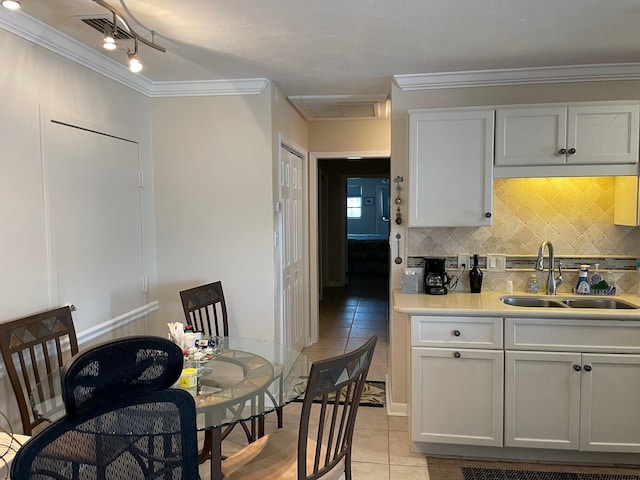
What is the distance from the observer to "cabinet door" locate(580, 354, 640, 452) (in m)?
2.61

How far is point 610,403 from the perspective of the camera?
2.64 meters

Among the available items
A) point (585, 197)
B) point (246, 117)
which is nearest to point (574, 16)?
point (585, 197)

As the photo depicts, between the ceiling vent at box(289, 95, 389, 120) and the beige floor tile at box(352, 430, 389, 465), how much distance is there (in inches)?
97.3

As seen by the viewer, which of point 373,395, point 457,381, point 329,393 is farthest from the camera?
point 373,395

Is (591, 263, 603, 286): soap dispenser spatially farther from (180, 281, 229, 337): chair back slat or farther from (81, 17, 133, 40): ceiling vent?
(81, 17, 133, 40): ceiling vent

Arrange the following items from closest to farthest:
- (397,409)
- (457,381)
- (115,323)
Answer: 1. (457,381)
2. (115,323)
3. (397,409)

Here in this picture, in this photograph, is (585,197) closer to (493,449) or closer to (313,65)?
(493,449)

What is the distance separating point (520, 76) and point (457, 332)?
1.70 meters

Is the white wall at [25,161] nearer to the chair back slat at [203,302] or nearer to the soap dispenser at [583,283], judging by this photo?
the chair back slat at [203,302]

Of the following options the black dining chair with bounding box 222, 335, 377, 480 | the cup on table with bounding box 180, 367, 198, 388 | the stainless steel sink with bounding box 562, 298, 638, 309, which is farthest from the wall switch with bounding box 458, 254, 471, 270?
the cup on table with bounding box 180, 367, 198, 388

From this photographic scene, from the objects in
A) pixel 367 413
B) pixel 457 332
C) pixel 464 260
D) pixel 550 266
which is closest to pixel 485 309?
pixel 457 332

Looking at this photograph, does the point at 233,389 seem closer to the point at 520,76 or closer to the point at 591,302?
the point at 591,302

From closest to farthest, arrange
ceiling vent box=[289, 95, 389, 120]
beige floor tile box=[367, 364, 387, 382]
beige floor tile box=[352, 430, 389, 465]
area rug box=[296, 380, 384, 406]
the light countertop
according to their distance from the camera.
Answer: the light countertop
beige floor tile box=[352, 430, 389, 465]
area rug box=[296, 380, 384, 406]
ceiling vent box=[289, 95, 389, 120]
beige floor tile box=[367, 364, 387, 382]

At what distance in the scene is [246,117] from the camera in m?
3.32
